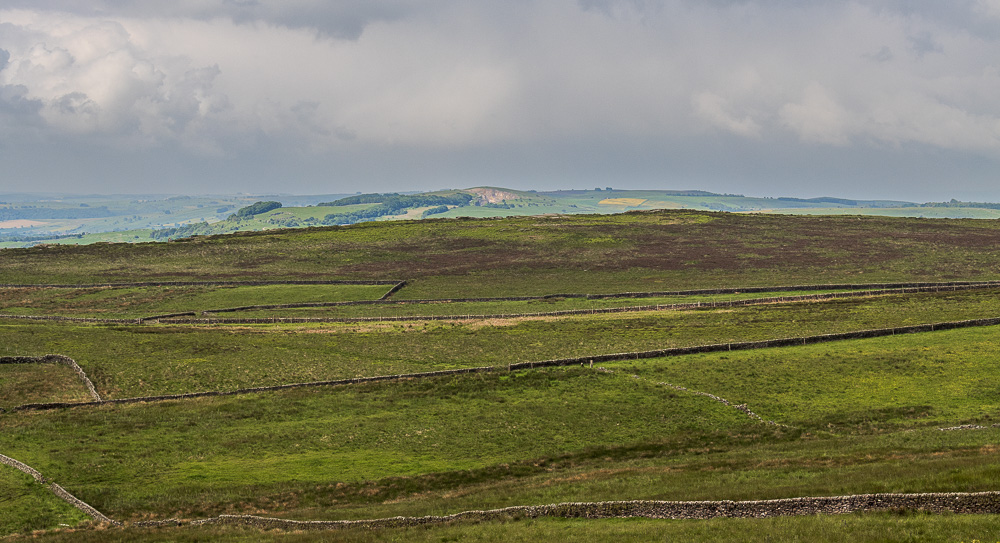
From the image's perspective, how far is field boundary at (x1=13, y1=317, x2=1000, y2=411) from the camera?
52.5m

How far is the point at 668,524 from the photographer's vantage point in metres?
25.9

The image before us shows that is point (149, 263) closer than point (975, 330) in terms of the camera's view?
No

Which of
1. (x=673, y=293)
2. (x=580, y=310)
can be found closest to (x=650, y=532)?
(x=580, y=310)

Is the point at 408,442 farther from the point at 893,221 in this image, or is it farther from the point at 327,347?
the point at 893,221

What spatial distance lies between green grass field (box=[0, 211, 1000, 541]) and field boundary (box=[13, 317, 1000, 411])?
3.94 ft

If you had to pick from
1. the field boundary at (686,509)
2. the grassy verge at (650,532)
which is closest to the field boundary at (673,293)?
the field boundary at (686,509)

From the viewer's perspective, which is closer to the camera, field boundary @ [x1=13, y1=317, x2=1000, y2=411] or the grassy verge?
the grassy verge

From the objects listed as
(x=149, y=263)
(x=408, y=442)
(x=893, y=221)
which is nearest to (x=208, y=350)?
(x=408, y=442)

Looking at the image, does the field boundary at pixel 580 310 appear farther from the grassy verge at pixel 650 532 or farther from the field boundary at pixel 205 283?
the grassy verge at pixel 650 532

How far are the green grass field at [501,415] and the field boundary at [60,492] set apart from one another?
0.52 meters

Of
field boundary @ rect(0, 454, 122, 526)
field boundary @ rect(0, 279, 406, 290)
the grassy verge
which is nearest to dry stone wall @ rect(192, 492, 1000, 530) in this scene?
the grassy verge

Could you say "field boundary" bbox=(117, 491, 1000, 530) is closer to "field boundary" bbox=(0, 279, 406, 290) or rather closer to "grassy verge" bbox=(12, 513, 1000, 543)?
"grassy verge" bbox=(12, 513, 1000, 543)

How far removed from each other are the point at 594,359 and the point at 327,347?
25.1m

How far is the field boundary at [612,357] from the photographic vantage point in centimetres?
5253
